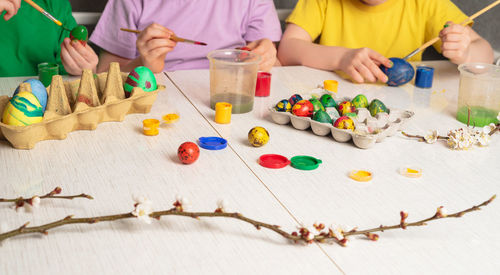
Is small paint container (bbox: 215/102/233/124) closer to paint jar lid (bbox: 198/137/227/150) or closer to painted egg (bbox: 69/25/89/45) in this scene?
paint jar lid (bbox: 198/137/227/150)

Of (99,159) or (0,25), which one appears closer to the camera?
(99,159)

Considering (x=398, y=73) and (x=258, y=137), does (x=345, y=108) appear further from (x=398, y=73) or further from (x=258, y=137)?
(x=398, y=73)

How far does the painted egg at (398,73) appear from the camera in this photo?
127 cm

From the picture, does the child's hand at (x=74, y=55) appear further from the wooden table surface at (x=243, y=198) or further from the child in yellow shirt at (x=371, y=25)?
the child in yellow shirt at (x=371, y=25)

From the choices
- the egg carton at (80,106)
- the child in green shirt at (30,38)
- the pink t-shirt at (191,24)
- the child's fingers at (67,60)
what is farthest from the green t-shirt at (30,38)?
the egg carton at (80,106)

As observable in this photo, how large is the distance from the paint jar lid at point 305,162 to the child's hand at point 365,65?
0.52 metres

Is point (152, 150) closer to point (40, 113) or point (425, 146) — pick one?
point (40, 113)

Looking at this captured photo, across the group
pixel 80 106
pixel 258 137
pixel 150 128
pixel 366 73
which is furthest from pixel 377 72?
pixel 80 106

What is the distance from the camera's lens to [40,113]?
2.87ft

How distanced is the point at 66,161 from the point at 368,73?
2.63ft

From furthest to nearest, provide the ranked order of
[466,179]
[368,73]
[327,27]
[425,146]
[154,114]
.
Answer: [327,27] → [368,73] → [154,114] → [425,146] → [466,179]

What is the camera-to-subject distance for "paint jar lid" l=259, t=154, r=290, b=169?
2.69ft

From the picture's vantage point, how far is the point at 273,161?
2.75ft

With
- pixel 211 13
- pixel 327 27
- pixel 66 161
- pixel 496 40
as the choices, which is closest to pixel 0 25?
pixel 211 13
